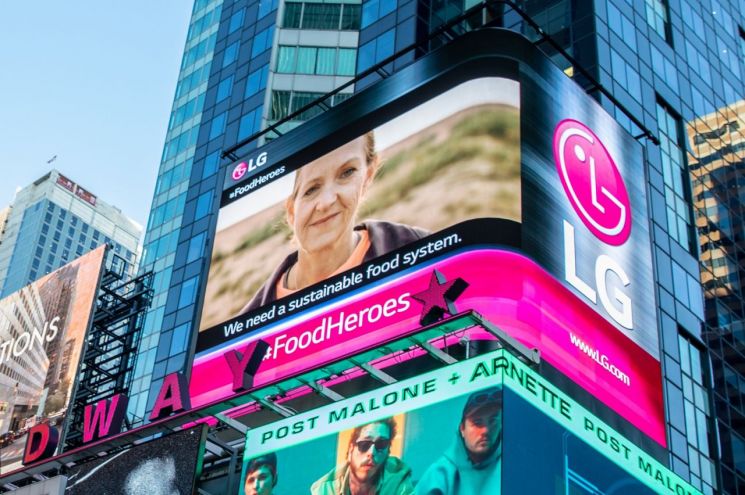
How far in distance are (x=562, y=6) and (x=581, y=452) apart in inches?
1207

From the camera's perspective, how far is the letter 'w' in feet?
107

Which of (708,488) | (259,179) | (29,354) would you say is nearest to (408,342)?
(259,179)

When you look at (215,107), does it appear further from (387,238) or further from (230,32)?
(387,238)

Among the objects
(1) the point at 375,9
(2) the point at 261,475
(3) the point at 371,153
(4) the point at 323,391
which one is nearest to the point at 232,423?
(4) the point at 323,391

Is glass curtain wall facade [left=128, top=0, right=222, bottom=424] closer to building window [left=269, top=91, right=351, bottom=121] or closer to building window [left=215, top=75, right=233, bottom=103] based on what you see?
building window [left=215, top=75, right=233, bottom=103]

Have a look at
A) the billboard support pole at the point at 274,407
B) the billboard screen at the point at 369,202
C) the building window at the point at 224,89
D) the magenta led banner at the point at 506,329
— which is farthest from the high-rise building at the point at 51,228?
the billboard support pole at the point at 274,407

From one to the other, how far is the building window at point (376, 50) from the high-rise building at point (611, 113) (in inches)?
4.2

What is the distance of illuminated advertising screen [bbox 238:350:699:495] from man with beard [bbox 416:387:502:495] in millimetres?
24

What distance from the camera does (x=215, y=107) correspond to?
212 feet

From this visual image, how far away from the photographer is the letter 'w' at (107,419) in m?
32.6

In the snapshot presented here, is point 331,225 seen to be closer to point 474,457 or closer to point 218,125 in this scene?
point 474,457

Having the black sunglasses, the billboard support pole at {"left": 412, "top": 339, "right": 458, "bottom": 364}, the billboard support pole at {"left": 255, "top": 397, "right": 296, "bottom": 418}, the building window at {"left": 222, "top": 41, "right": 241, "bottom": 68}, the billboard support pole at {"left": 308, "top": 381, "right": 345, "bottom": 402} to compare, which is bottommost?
the black sunglasses

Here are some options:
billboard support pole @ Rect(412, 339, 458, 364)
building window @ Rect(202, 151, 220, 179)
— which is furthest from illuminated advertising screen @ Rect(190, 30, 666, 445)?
building window @ Rect(202, 151, 220, 179)

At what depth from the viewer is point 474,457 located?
2342cm
